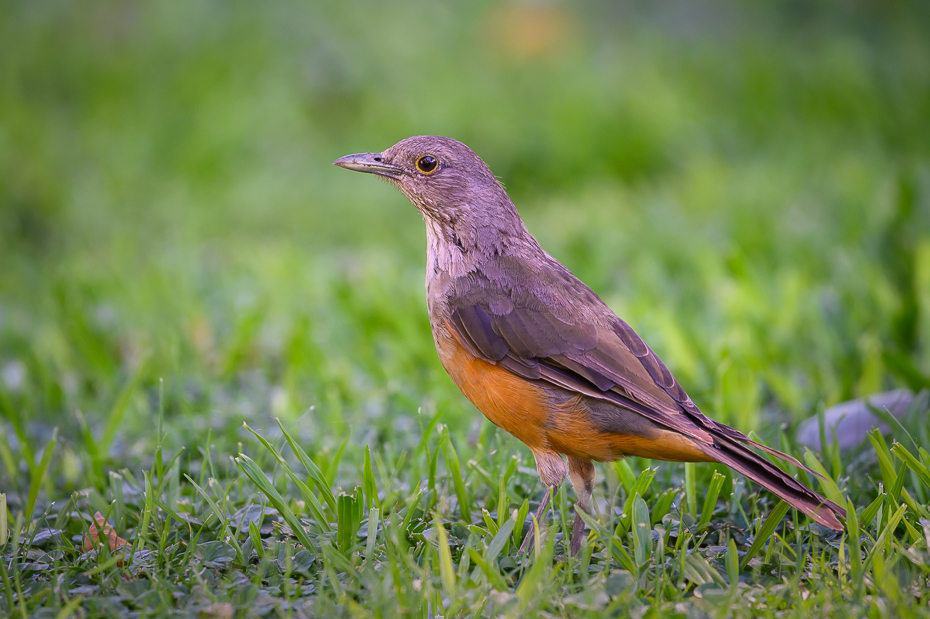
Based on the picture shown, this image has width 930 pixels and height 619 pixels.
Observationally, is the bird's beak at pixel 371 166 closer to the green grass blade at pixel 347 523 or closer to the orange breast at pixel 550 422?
the orange breast at pixel 550 422

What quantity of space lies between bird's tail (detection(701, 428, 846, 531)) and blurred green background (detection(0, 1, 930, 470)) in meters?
1.17

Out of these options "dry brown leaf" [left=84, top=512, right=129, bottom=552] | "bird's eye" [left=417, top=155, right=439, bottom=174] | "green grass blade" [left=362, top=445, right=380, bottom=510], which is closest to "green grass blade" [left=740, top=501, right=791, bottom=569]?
"green grass blade" [left=362, top=445, right=380, bottom=510]

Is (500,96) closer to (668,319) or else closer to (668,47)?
(668,47)

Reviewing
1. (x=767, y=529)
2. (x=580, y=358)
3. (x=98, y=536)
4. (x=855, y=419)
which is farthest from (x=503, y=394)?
(x=855, y=419)

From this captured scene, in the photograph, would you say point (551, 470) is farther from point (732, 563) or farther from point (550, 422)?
point (732, 563)

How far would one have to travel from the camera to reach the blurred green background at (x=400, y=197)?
445 centimetres

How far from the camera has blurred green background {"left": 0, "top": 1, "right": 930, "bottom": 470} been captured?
4.45 m

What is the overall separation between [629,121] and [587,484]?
6.39m

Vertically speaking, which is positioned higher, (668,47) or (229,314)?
(668,47)

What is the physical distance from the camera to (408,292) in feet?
17.9

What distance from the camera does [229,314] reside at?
17.8ft

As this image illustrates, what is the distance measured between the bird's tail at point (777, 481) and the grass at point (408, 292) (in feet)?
0.38

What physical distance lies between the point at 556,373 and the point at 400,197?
5.94m

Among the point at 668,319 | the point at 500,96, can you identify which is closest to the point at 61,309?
the point at 668,319
